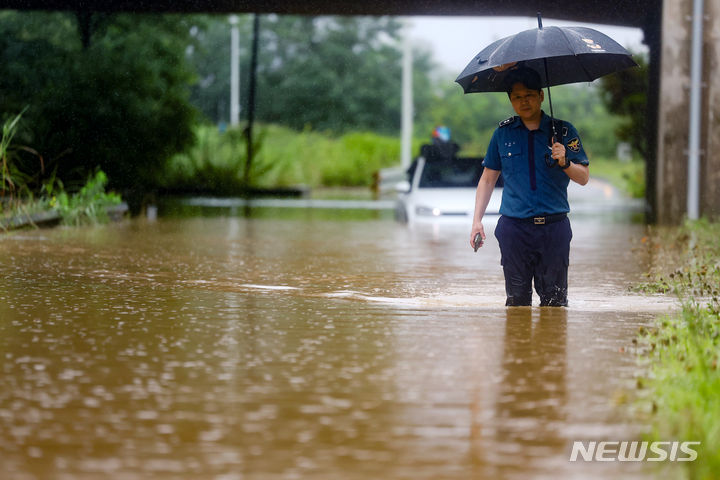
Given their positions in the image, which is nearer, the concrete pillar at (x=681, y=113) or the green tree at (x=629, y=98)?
the concrete pillar at (x=681, y=113)

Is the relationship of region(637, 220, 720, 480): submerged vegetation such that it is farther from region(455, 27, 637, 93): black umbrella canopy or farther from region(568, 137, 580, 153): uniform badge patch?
region(455, 27, 637, 93): black umbrella canopy

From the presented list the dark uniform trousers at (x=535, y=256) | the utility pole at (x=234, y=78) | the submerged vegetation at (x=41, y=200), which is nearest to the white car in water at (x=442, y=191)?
the submerged vegetation at (x=41, y=200)

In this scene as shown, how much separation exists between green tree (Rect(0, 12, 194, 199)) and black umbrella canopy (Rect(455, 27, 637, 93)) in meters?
14.2

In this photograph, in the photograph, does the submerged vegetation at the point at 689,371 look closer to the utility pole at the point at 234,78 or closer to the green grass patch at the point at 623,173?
the green grass patch at the point at 623,173

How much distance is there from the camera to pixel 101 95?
85.2 ft

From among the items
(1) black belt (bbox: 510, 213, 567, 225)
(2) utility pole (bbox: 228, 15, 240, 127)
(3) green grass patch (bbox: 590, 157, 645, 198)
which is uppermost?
(2) utility pole (bbox: 228, 15, 240, 127)

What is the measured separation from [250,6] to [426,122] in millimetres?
61834

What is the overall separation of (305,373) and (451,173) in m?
14.9

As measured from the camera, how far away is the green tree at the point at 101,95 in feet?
82.1

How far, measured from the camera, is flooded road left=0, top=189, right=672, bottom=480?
205 inches

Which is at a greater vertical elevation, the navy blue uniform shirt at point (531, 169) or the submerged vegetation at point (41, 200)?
the navy blue uniform shirt at point (531, 169)

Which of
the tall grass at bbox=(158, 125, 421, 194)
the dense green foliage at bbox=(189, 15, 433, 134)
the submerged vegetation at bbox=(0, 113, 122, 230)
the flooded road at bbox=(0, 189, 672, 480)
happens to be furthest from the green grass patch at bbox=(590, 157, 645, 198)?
the flooded road at bbox=(0, 189, 672, 480)

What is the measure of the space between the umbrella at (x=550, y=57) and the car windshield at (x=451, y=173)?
11141 mm

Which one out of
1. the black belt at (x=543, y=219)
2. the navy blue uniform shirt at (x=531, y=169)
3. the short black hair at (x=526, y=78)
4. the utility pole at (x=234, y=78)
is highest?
the utility pole at (x=234, y=78)
